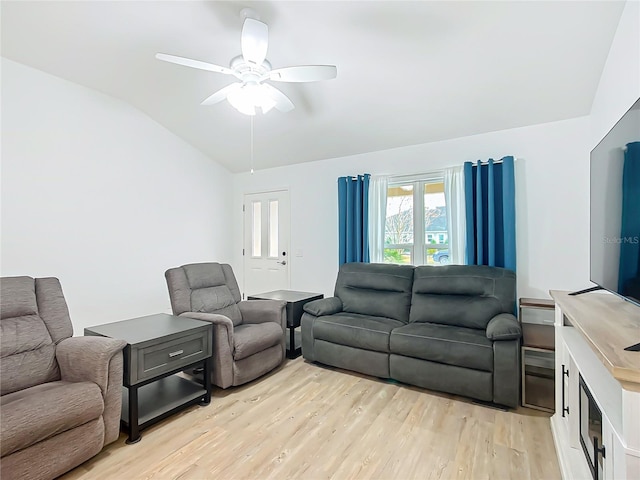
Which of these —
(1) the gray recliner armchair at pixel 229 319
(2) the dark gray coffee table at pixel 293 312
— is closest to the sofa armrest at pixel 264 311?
(1) the gray recliner armchair at pixel 229 319

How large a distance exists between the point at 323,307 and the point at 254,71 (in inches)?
87.9

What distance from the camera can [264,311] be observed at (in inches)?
129

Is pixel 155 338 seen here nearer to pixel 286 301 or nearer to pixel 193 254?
pixel 286 301

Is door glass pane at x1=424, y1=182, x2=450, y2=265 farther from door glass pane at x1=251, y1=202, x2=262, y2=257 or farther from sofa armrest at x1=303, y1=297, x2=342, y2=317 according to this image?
door glass pane at x1=251, y1=202, x2=262, y2=257

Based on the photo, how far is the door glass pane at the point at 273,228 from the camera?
5000 millimetres

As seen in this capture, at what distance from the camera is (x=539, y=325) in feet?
9.57

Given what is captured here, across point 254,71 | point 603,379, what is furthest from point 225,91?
point 603,379

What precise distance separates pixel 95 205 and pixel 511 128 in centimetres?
449

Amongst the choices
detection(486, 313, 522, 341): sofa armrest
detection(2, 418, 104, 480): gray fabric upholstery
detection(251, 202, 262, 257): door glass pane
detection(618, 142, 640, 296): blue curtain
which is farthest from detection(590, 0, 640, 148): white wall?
detection(251, 202, 262, 257): door glass pane

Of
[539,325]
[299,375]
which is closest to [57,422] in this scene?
[299,375]

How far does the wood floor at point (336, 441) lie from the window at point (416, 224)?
1.56 metres

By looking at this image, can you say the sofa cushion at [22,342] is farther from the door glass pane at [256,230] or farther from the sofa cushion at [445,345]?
the door glass pane at [256,230]

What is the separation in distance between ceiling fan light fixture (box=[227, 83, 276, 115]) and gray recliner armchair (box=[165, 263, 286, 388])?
5.32ft

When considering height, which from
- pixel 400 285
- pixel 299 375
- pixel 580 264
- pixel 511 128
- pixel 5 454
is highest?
pixel 511 128
